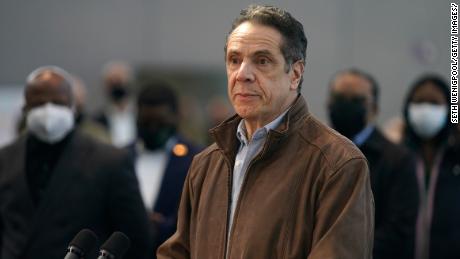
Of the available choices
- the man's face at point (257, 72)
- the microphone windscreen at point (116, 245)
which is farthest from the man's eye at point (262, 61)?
the microphone windscreen at point (116, 245)

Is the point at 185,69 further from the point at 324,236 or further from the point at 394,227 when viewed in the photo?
the point at 324,236

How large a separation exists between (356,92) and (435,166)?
2.11ft

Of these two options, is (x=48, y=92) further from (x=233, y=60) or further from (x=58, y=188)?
(x=233, y=60)

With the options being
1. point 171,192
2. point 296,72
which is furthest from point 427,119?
point 296,72

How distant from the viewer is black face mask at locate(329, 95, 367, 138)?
5.04m

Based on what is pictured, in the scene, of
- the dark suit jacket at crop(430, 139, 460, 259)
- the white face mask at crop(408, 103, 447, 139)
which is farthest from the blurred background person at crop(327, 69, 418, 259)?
the white face mask at crop(408, 103, 447, 139)

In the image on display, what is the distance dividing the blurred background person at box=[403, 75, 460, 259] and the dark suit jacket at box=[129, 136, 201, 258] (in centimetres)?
133

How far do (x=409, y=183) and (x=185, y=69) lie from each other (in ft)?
20.2

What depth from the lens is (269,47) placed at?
298cm

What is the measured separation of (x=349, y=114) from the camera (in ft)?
16.5

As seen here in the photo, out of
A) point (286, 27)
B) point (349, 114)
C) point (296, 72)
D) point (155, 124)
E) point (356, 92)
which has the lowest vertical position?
point (155, 124)

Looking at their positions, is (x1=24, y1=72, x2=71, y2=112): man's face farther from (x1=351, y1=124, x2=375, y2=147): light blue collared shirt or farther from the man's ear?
the man's ear

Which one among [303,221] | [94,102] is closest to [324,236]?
[303,221]

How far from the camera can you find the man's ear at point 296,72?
3064mm
